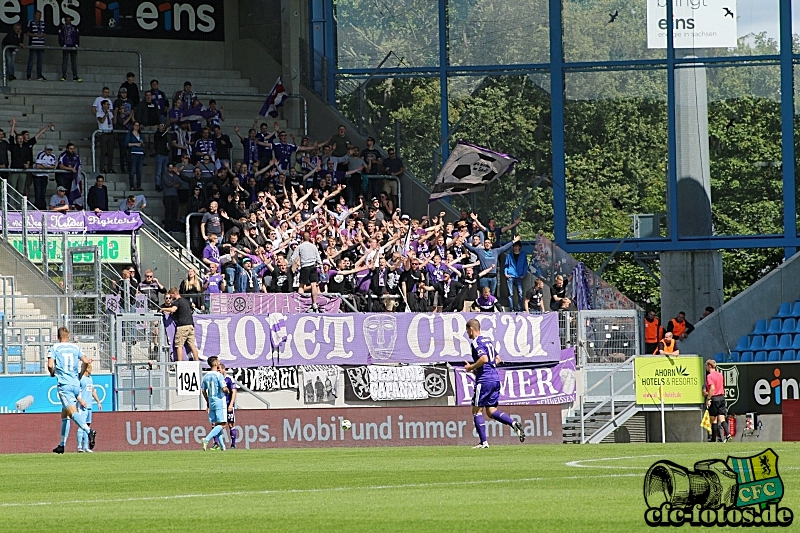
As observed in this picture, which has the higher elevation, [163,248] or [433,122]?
[433,122]

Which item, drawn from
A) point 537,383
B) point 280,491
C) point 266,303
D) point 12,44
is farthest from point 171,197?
point 280,491

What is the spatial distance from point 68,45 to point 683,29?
1481 centimetres

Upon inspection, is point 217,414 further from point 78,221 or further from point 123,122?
point 123,122

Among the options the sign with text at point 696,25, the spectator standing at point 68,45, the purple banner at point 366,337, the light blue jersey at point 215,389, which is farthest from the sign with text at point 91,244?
the sign with text at point 696,25

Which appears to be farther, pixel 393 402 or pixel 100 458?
pixel 393 402

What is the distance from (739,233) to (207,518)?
2749 centimetres

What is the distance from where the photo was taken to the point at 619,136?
35844 mm

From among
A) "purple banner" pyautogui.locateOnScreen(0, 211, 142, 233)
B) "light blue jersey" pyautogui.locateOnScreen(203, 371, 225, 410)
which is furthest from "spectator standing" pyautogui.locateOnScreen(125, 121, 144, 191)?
"light blue jersey" pyautogui.locateOnScreen(203, 371, 225, 410)

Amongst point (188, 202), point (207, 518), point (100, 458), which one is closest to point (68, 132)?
point (188, 202)

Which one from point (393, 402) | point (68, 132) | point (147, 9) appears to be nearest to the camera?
point (393, 402)

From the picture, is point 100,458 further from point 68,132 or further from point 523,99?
point 523,99

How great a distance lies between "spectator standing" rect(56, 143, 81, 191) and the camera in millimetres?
30391

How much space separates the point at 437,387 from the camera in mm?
27172

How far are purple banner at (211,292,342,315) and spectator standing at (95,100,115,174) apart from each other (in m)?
7.19
